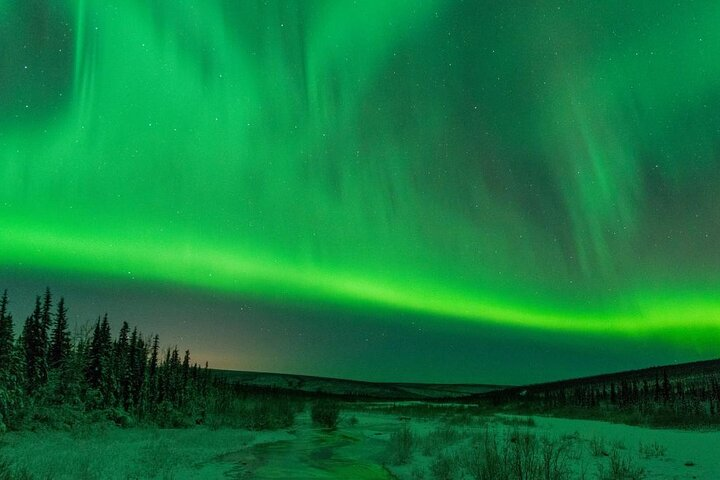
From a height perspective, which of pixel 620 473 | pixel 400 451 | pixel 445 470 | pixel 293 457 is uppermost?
pixel 620 473

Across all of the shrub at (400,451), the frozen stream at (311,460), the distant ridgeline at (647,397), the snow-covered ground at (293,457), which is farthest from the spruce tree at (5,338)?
the distant ridgeline at (647,397)

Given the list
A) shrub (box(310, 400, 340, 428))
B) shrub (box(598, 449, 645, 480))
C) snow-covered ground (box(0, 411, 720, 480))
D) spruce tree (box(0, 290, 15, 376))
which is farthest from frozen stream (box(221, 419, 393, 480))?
spruce tree (box(0, 290, 15, 376))

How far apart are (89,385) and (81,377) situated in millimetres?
4418

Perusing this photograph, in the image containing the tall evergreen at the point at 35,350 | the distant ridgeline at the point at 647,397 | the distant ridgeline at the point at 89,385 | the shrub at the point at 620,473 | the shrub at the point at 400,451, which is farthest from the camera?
the distant ridgeline at the point at 647,397

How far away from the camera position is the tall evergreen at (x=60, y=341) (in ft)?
173

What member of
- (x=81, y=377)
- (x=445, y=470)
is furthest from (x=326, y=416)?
(x=445, y=470)

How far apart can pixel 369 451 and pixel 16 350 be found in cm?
3273

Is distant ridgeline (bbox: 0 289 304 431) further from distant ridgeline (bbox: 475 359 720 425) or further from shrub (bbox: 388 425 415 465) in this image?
distant ridgeline (bbox: 475 359 720 425)

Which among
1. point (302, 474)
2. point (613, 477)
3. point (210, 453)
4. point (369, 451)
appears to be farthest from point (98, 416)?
point (613, 477)

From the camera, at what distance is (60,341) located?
180 feet

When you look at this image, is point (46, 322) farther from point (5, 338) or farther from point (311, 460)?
point (311, 460)

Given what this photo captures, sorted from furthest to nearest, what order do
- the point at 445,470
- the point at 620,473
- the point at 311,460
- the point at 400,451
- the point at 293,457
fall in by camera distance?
the point at 293,457
the point at 311,460
the point at 400,451
the point at 445,470
the point at 620,473

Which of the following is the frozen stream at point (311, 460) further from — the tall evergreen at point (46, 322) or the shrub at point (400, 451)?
the tall evergreen at point (46, 322)

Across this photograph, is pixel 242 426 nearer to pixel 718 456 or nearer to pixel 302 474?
pixel 302 474
